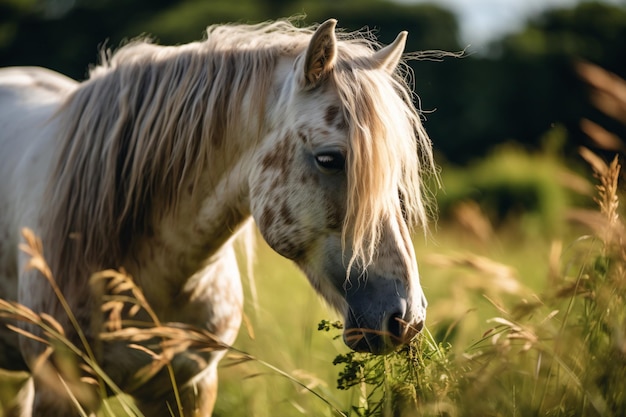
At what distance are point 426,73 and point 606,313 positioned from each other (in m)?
13.7

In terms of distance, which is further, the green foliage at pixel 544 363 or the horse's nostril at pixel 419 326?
the horse's nostril at pixel 419 326

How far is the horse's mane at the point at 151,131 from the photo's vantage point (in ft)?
7.90

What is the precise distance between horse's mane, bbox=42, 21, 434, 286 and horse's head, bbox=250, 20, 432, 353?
71 mm

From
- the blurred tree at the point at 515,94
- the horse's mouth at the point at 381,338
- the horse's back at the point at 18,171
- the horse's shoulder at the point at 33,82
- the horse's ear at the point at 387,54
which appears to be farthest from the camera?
the blurred tree at the point at 515,94

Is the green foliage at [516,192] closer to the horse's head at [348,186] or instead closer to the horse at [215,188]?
the horse at [215,188]

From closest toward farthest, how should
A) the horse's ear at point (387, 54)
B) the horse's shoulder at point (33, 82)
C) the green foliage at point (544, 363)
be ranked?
the green foliage at point (544, 363) → the horse's ear at point (387, 54) → the horse's shoulder at point (33, 82)

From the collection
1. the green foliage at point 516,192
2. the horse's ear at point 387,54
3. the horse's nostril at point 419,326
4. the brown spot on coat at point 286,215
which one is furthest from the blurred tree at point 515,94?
the horse's nostril at point 419,326

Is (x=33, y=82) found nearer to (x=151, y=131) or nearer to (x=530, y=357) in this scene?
(x=151, y=131)

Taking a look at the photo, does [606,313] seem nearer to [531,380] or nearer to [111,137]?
[531,380]

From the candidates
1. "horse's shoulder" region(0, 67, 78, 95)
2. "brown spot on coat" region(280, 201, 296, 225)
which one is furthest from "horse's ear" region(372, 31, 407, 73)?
"horse's shoulder" region(0, 67, 78, 95)

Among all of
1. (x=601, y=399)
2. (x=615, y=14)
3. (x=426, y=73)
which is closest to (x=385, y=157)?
(x=601, y=399)

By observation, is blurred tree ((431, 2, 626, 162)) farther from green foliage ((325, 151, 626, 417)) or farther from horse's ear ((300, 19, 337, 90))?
green foliage ((325, 151, 626, 417))

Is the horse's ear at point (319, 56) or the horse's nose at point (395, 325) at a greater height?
the horse's ear at point (319, 56)

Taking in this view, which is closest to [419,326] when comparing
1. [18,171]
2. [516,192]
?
[18,171]
